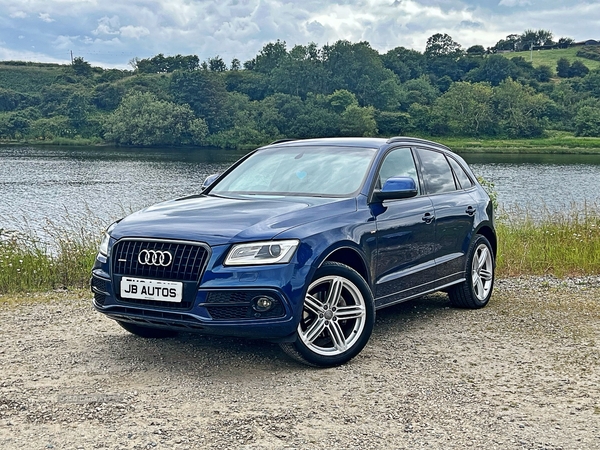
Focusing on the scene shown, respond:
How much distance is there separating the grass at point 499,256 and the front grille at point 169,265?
4846 millimetres

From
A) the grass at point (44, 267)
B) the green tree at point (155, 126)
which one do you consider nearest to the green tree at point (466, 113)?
the green tree at point (155, 126)

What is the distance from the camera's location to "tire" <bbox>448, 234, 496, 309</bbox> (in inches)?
301

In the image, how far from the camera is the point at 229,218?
5359mm

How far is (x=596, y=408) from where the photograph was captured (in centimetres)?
470

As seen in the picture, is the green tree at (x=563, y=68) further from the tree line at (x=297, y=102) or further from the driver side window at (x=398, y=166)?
the driver side window at (x=398, y=166)

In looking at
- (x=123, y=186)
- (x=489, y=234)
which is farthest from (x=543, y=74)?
(x=489, y=234)

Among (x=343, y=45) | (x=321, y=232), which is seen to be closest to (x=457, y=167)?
(x=321, y=232)

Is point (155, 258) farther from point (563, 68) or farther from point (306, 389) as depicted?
point (563, 68)

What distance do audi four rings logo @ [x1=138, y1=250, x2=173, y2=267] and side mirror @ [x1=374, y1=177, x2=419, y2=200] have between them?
1841mm

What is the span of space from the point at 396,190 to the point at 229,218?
147 cm

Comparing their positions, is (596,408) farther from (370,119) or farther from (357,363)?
(370,119)

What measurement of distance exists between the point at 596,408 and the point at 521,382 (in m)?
0.62

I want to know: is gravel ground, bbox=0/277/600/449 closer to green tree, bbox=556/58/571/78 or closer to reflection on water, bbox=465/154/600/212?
reflection on water, bbox=465/154/600/212

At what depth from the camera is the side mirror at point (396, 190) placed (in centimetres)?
597
